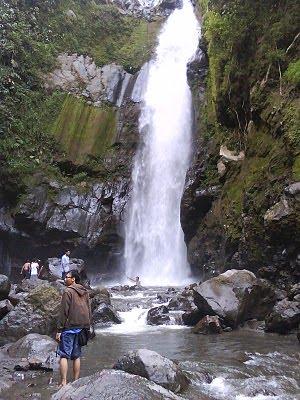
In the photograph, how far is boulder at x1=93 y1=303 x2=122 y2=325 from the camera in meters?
13.2

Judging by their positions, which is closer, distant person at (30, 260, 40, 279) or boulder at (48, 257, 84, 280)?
distant person at (30, 260, 40, 279)

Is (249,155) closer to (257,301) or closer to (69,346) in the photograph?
(257,301)

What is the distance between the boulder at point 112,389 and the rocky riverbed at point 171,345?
13 millimetres

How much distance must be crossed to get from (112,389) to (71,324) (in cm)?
165

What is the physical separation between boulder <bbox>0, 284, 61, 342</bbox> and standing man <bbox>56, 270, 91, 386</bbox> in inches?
159

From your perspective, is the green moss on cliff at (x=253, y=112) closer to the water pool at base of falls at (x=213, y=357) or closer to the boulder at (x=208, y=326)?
the boulder at (x=208, y=326)

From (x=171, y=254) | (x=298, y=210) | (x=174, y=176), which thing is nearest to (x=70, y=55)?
(x=174, y=176)

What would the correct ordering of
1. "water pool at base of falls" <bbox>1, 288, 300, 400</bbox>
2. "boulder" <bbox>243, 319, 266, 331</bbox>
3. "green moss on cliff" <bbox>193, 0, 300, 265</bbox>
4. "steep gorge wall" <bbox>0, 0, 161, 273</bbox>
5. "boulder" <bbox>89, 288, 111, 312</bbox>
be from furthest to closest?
"steep gorge wall" <bbox>0, 0, 161, 273</bbox> < "green moss on cliff" <bbox>193, 0, 300, 265</bbox> < "boulder" <bbox>89, 288, 111, 312</bbox> < "boulder" <bbox>243, 319, 266, 331</bbox> < "water pool at base of falls" <bbox>1, 288, 300, 400</bbox>

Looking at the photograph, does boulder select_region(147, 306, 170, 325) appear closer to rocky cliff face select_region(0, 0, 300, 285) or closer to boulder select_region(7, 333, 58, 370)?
rocky cliff face select_region(0, 0, 300, 285)

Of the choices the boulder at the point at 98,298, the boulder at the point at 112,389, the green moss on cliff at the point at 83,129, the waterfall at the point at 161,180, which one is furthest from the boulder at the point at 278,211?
the green moss on cliff at the point at 83,129

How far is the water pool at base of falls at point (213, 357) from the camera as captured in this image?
22.3 ft

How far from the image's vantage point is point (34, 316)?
1076 centimetres

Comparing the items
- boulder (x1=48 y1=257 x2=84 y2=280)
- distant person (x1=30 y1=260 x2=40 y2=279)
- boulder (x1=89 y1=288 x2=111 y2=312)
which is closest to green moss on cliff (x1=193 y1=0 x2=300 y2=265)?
boulder (x1=89 y1=288 x2=111 y2=312)

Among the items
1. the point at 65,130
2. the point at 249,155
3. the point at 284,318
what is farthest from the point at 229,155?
the point at 65,130
